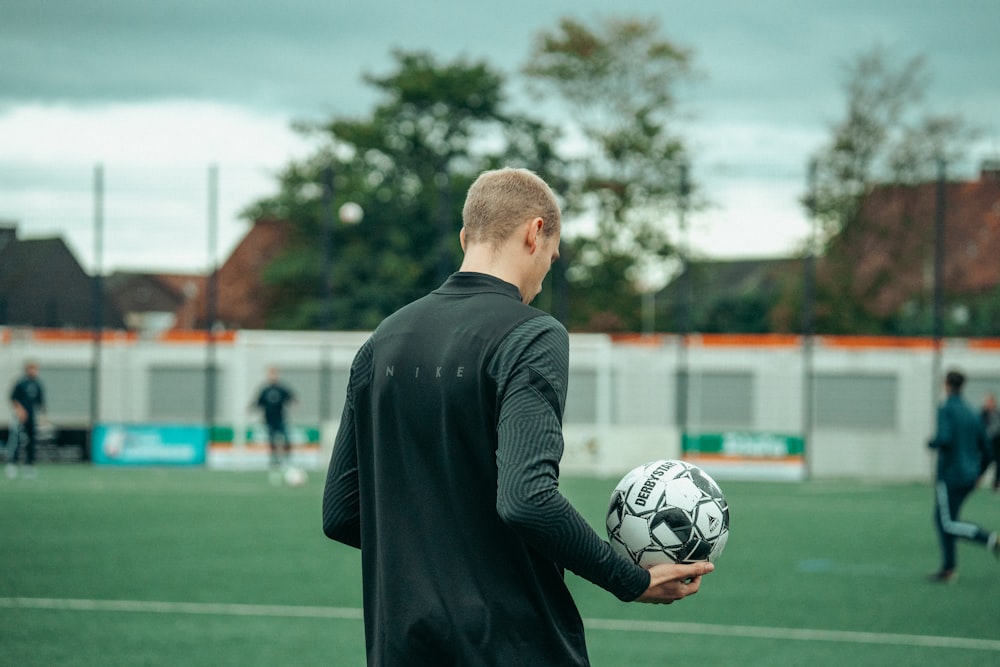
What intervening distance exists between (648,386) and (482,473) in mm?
24068

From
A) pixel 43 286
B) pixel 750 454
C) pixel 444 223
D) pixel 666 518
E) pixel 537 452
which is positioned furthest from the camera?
pixel 43 286

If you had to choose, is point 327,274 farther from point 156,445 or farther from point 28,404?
point 28,404

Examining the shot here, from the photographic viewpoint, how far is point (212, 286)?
1099 inches

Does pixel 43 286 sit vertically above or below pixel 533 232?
above

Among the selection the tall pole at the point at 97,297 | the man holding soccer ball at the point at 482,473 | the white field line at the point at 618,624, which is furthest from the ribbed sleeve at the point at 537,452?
the tall pole at the point at 97,297

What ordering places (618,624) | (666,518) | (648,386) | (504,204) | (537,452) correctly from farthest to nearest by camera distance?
(648,386) < (618,624) < (666,518) < (504,204) < (537,452)

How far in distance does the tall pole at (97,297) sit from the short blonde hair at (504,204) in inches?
1022

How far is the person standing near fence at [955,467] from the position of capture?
10953 millimetres

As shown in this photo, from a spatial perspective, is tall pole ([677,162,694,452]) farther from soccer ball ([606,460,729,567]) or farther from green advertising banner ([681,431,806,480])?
soccer ball ([606,460,729,567])

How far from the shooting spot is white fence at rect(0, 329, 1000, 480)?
25.4 meters

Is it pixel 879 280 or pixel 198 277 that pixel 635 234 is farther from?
pixel 198 277

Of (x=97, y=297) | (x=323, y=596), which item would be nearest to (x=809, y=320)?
(x=97, y=297)

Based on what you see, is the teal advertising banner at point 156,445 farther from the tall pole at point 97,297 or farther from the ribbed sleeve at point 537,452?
the ribbed sleeve at point 537,452

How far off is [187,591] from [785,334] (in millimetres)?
18720
